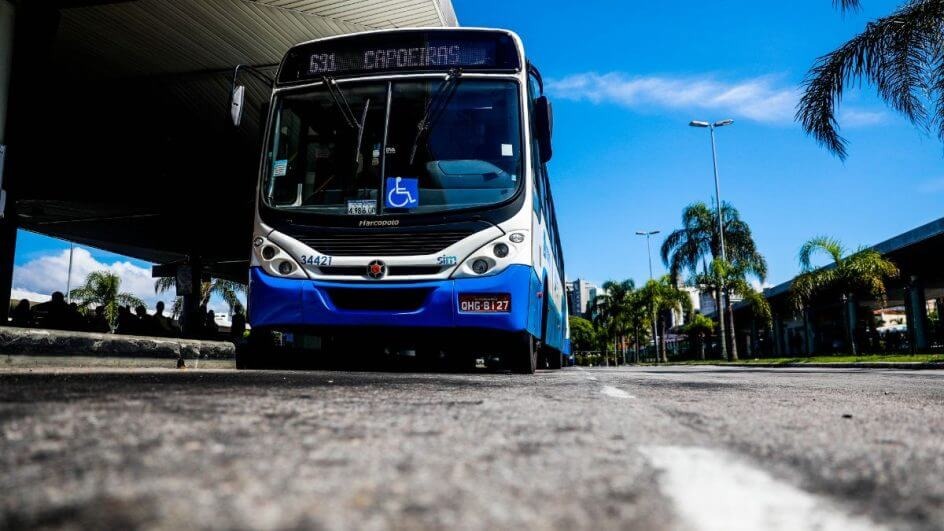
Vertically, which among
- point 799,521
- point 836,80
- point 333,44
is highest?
point 836,80

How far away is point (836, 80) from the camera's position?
13484 mm

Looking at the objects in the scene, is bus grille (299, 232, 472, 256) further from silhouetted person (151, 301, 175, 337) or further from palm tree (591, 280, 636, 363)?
palm tree (591, 280, 636, 363)

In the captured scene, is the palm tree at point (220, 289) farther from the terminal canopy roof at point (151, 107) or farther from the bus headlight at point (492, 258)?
the bus headlight at point (492, 258)

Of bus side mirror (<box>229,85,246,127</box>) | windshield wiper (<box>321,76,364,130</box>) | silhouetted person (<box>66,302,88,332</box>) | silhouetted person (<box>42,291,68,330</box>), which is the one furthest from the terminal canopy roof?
windshield wiper (<box>321,76,364,130</box>)

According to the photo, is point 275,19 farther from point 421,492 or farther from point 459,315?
point 421,492

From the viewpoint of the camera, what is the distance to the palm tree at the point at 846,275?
89.4ft

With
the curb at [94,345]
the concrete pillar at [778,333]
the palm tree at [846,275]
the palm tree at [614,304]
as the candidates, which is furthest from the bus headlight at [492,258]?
the palm tree at [614,304]

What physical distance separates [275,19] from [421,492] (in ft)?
41.8

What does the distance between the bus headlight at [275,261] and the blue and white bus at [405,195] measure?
13 mm

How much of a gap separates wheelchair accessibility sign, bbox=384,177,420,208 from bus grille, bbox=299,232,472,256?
31cm

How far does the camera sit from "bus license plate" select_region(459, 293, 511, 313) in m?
6.50

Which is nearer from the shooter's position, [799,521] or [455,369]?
[799,521]

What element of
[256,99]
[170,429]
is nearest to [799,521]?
[170,429]

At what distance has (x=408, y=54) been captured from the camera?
290 inches
